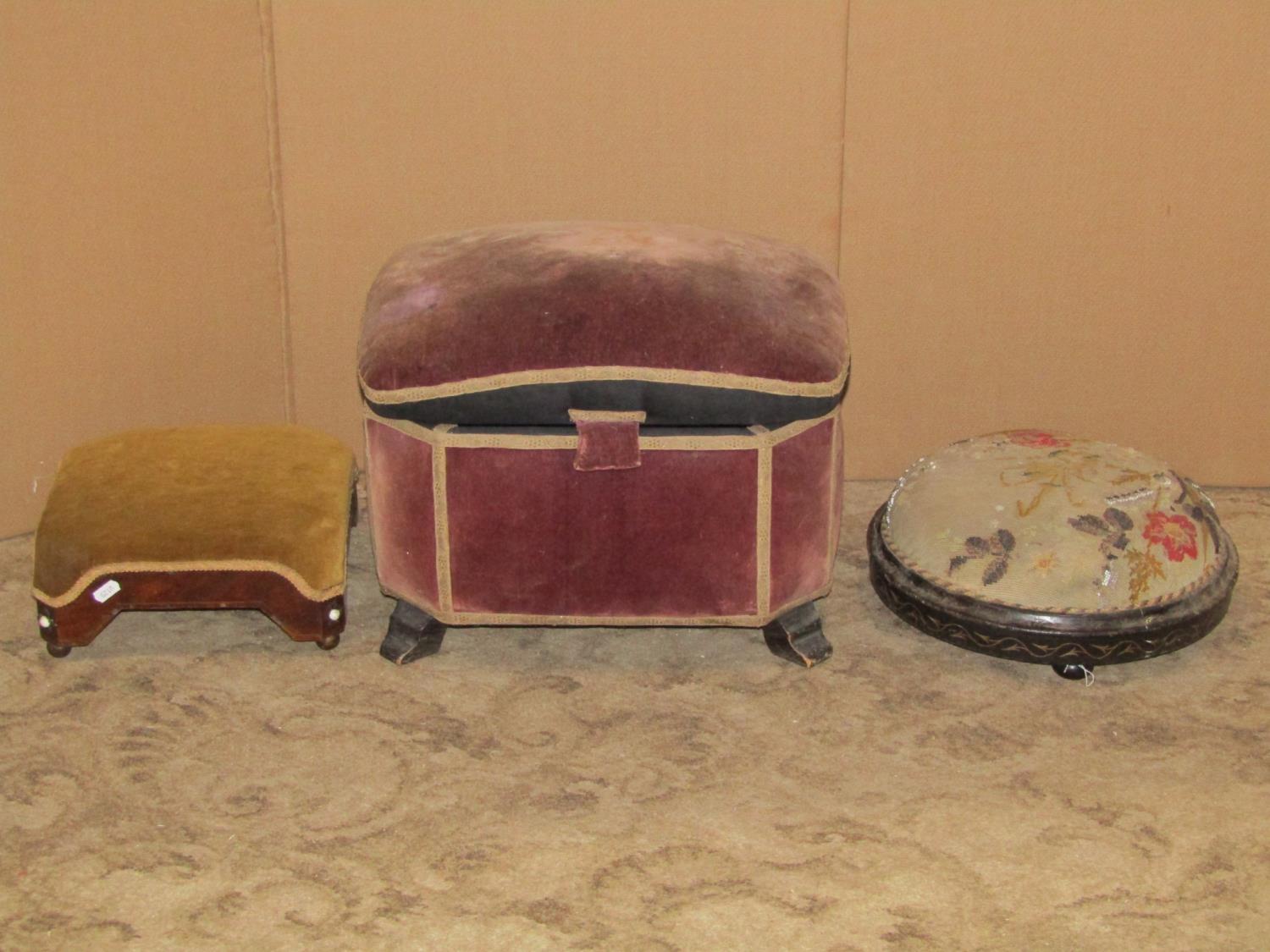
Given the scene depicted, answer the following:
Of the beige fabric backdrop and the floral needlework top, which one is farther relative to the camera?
the beige fabric backdrop

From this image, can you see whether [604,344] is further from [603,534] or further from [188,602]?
[188,602]

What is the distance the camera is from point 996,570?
2199 mm

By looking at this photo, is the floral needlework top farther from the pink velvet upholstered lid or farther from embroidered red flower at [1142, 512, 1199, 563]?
the pink velvet upholstered lid

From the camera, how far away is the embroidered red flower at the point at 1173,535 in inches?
87.0

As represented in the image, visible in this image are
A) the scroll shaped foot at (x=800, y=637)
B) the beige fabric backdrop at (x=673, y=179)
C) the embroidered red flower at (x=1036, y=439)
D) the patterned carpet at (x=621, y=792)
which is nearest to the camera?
the patterned carpet at (x=621, y=792)

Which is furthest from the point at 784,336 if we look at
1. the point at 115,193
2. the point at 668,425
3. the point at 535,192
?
the point at 115,193

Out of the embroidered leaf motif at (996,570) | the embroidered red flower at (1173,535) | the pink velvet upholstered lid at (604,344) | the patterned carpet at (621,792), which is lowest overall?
the patterned carpet at (621,792)

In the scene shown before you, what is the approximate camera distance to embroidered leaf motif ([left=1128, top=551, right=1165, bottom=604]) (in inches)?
85.2

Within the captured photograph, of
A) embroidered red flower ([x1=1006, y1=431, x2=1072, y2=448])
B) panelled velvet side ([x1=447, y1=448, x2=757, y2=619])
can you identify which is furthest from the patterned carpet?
embroidered red flower ([x1=1006, y1=431, x2=1072, y2=448])

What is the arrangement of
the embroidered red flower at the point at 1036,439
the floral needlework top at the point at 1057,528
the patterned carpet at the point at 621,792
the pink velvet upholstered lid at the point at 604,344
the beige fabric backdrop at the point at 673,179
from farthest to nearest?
the beige fabric backdrop at the point at 673,179
the embroidered red flower at the point at 1036,439
the floral needlework top at the point at 1057,528
the pink velvet upholstered lid at the point at 604,344
the patterned carpet at the point at 621,792

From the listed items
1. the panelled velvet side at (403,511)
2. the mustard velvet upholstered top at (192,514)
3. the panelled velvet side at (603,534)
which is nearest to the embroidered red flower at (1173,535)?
the panelled velvet side at (603,534)

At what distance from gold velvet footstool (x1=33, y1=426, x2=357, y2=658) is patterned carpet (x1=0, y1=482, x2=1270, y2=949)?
0.31ft

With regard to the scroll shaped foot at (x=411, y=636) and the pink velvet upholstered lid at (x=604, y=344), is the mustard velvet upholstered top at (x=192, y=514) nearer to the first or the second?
the scroll shaped foot at (x=411, y=636)

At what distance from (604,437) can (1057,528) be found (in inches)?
27.0
